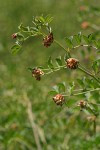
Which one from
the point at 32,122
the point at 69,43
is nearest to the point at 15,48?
the point at 69,43

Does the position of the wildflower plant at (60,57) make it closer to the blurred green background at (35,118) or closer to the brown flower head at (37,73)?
the brown flower head at (37,73)

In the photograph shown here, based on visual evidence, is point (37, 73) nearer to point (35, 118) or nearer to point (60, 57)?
point (60, 57)

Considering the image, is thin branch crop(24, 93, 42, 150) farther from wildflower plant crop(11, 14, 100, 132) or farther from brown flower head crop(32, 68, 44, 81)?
brown flower head crop(32, 68, 44, 81)

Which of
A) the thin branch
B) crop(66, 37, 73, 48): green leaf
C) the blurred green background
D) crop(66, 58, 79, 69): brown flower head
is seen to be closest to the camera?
crop(66, 58, 79, 69): brown flower head

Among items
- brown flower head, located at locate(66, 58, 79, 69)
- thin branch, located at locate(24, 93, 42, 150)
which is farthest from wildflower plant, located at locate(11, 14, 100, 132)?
thin branch, located at locate(24, 93, 42, 150)

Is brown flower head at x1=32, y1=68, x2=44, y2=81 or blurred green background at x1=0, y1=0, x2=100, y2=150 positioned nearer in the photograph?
brown flower head at x1=32, y1=68, x2=44, y2=81

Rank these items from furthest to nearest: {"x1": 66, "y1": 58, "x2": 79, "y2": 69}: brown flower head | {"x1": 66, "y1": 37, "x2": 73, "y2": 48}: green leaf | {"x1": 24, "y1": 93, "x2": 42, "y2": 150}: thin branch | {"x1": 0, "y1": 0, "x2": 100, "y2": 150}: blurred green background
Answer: {"x1": 24, "y1": 93, "x2": 42, "y2": 150}: thin branch, {"x1": 0, "y1": 0, "x2": 100, "y2": 150}: blurred green background, {"x1": 66, "y1": 37, "x2": 73, "y2": 48}: green leaf, {"x1": 66, "y1": 58, "x2": 79, "y2": 69}: brown flower head

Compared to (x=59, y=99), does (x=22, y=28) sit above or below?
above

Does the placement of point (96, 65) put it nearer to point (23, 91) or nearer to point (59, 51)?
point (23, 91)

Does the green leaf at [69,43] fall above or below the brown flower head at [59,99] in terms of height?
above

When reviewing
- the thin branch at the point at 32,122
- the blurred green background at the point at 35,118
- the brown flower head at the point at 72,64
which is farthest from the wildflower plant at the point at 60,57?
the thin branch at the point at 32,122

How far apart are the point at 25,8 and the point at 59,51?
1.60 meters

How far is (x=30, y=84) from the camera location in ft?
11.1

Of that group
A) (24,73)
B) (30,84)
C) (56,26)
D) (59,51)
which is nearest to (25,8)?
(56,26)
